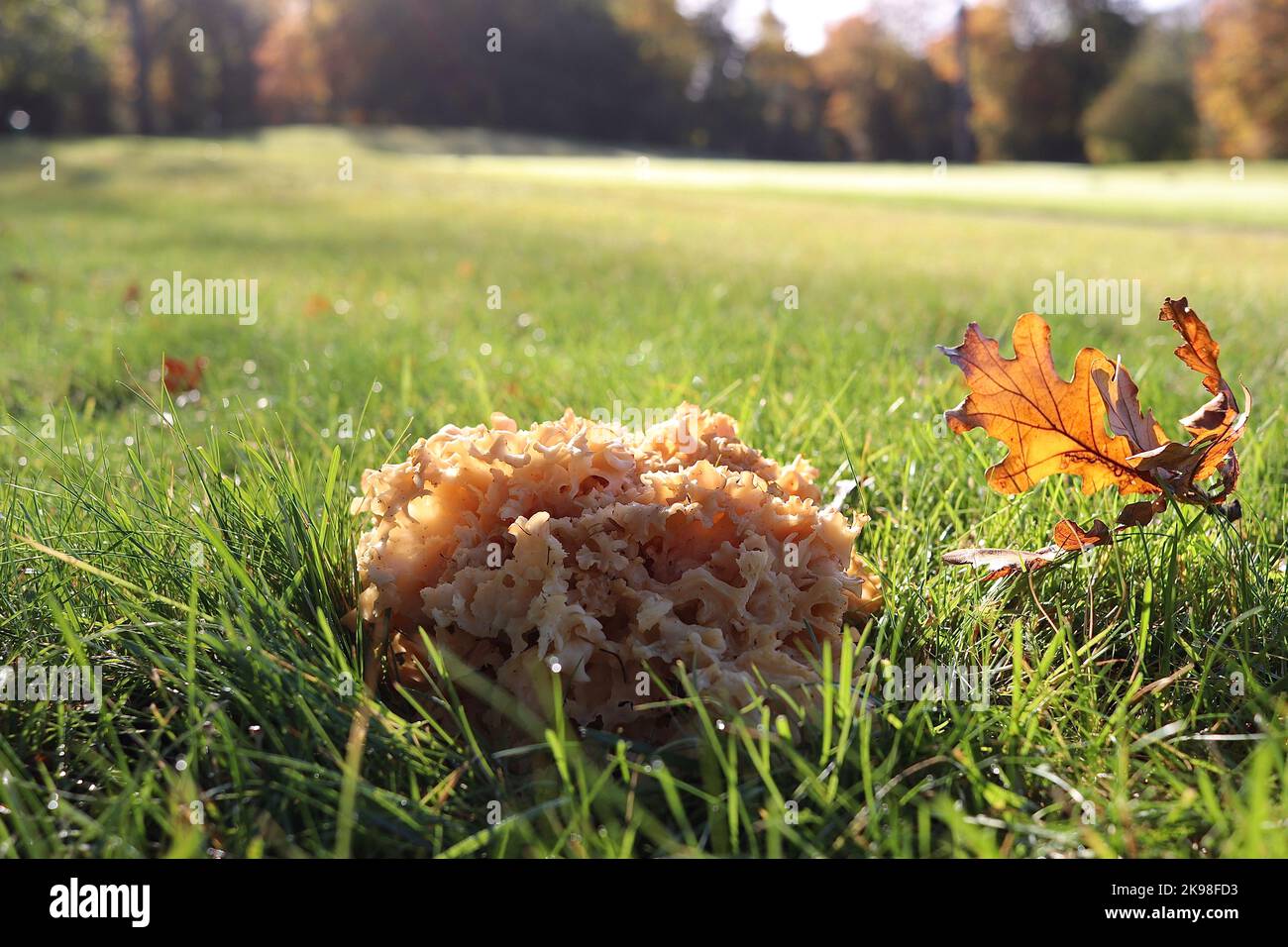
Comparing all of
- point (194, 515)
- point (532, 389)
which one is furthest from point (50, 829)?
point (532, 389)

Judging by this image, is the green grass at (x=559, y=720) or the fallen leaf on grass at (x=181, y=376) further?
the fallen leaf on grass at (x=181, y=376)

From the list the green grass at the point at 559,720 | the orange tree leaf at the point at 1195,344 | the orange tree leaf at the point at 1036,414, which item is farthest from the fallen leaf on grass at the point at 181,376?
the orange tree leaf at the point at 1195,344

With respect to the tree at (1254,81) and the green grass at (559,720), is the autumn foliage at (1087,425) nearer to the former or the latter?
the green grass at (559,720)

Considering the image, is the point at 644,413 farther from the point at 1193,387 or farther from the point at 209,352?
the point at 209,352

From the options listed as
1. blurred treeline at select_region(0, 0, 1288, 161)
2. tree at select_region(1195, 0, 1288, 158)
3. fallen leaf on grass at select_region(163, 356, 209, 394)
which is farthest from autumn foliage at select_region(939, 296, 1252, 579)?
tree at select_region(1195, 0, 1288, 158)

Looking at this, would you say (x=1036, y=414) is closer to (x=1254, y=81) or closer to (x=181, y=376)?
(x=181, y=376)
